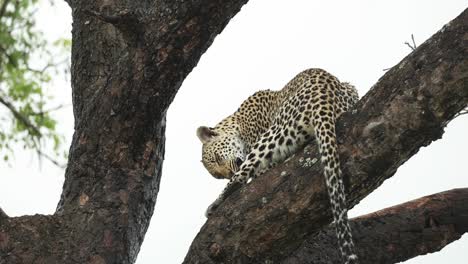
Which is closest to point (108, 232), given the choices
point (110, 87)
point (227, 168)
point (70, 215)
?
point (70, 215)

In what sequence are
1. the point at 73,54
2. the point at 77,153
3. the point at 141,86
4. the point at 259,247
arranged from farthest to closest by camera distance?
the point at 73,54 → the point at 77,153 → the point at 141,86 → the point at 259,247

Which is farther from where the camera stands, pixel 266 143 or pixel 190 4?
pixel 266 143

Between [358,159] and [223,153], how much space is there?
3.29 m

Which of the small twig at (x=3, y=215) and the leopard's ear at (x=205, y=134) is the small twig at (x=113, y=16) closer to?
the small twig at (x=3, y=215)

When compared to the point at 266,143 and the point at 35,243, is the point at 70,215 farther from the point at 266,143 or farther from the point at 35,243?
the point at 266,143

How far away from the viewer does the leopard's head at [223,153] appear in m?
6.93

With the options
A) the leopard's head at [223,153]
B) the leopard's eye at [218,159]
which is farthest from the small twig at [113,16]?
the leopard's eye at [218,159]

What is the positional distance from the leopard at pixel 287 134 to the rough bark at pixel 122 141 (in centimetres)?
54

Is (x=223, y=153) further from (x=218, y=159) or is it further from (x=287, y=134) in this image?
(x=287, y=134)

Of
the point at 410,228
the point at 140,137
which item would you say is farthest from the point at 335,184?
the point at 410,228

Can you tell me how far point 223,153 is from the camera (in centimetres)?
698

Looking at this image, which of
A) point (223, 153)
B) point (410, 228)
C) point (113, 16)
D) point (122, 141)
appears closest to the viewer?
point (113, 16)

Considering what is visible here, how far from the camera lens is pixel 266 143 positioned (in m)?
5.10

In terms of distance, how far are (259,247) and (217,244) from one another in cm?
24
